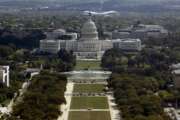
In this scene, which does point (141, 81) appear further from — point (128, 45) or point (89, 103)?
point (128, 45)

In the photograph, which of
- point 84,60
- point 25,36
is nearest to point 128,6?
point 25,36

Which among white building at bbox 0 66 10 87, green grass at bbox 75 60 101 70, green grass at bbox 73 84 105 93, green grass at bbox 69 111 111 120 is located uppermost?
white building at bbox 0 66 10 87

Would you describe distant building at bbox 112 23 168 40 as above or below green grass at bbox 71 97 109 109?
below

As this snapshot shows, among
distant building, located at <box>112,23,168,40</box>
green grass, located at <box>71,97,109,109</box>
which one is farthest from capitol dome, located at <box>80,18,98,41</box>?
green grass, located at <box>71,97,109,109</box>

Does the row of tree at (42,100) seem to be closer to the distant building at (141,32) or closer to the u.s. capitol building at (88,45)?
the u.s. capitol building at (88,45)

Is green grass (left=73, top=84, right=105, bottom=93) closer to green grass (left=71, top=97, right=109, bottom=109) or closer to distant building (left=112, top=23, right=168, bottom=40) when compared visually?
green grass (left=71, top=97, right=109, bottom=109)

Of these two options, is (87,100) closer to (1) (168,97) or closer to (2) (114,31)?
(1) (168,97)

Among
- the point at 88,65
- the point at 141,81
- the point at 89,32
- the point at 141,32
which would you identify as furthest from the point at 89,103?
the point at 141,32
